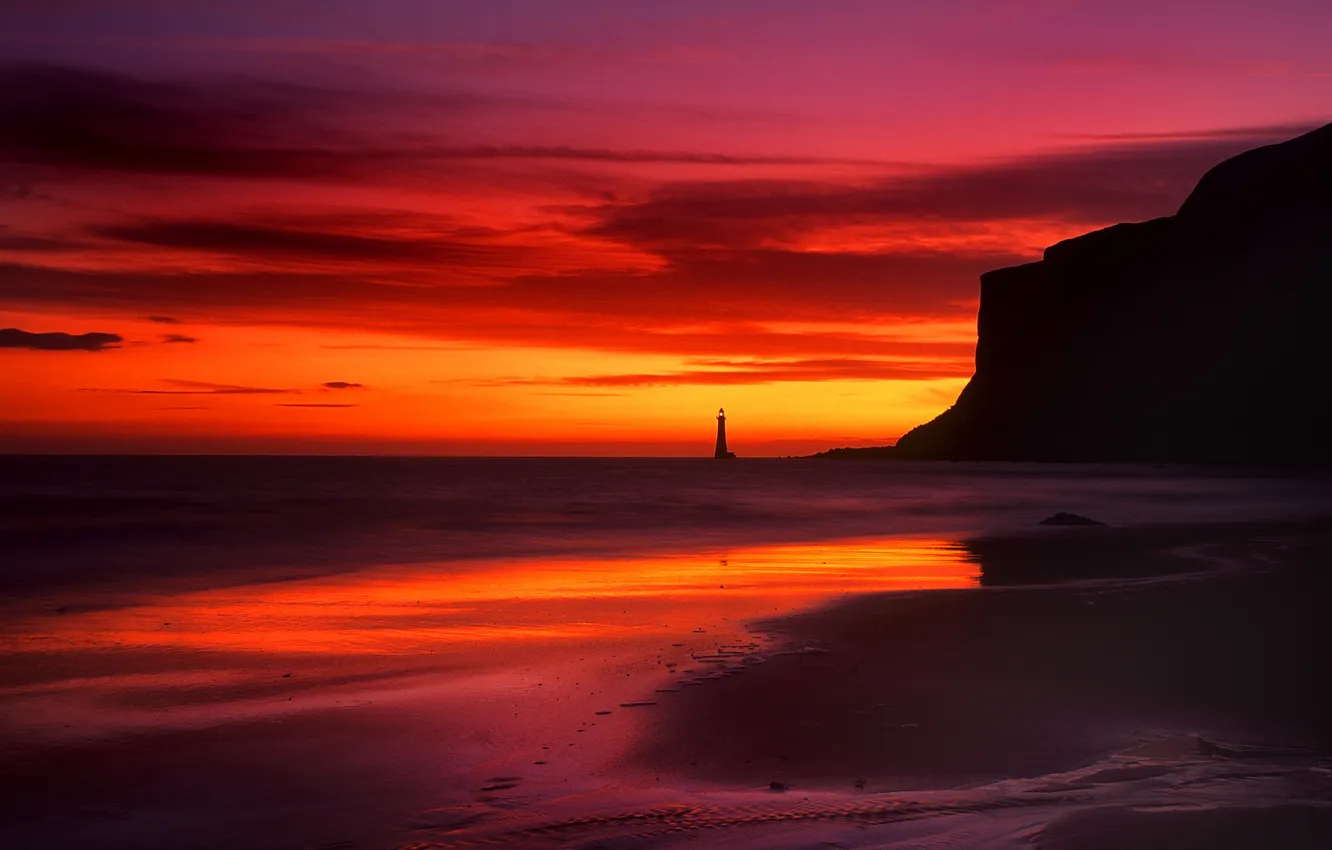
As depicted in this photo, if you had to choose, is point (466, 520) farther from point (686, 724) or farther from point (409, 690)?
point (686, 724)

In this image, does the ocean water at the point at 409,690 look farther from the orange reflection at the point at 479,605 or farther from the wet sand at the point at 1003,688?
the wet sand at the point at 1003,688

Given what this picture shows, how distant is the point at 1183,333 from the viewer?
112438 millimetres

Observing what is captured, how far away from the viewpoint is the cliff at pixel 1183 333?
334ft

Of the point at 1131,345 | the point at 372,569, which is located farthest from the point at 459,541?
the point at 1131,345

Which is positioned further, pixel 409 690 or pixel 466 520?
pixel 466 520

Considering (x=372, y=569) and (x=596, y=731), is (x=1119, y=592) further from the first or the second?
(x=372, y=569)

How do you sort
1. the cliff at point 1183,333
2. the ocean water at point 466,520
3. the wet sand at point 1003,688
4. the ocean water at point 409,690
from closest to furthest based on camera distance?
the ocean water at point 409,690
the wet sand at point 1003,688
the ocean water at point 466,520
the cliff at point 1183,333

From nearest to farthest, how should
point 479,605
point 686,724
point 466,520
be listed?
point 686,724 < point 479,605 < point 466,520

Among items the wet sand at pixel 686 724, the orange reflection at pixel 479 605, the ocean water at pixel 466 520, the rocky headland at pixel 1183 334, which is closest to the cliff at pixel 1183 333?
the rocky headland at pixel 1183 334

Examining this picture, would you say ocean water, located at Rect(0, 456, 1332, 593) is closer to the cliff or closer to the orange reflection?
the orange reflection

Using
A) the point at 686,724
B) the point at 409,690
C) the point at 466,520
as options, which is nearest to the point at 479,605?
the point at 409,690

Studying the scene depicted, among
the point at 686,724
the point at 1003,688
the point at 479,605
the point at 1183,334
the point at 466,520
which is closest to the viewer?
the point at 686,724

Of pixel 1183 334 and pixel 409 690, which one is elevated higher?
pixel 1183 334

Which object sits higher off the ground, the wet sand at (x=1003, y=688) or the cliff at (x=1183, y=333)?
the cliff at (x=1183, y=333)
